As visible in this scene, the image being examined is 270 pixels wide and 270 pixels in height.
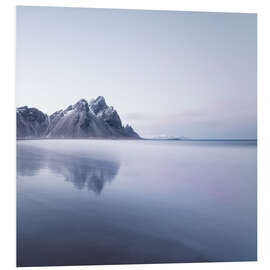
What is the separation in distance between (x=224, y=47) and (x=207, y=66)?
0.77 feet

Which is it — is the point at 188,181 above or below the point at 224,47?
below

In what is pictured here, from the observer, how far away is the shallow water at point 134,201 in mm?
2482

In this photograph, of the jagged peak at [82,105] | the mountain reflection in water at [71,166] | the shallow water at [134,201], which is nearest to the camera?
the shallow water at [134,201]

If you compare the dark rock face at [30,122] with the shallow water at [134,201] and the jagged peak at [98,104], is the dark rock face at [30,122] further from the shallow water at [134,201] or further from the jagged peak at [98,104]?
the jagged peak at [98,104]

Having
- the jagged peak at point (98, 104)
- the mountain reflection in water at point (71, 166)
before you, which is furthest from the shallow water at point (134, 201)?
the jagged peak at point (98, 104)

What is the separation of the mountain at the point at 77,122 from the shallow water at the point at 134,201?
0.28 feet

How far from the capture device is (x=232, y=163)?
9.16 feet

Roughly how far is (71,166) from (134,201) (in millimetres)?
659

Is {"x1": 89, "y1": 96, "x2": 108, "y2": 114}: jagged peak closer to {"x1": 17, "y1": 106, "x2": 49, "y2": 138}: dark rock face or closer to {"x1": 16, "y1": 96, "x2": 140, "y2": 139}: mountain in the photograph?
{"x1": 16, "y1": 96, "x2": 140, "y2": 139}: mountain

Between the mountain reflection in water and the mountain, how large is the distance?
18cm
